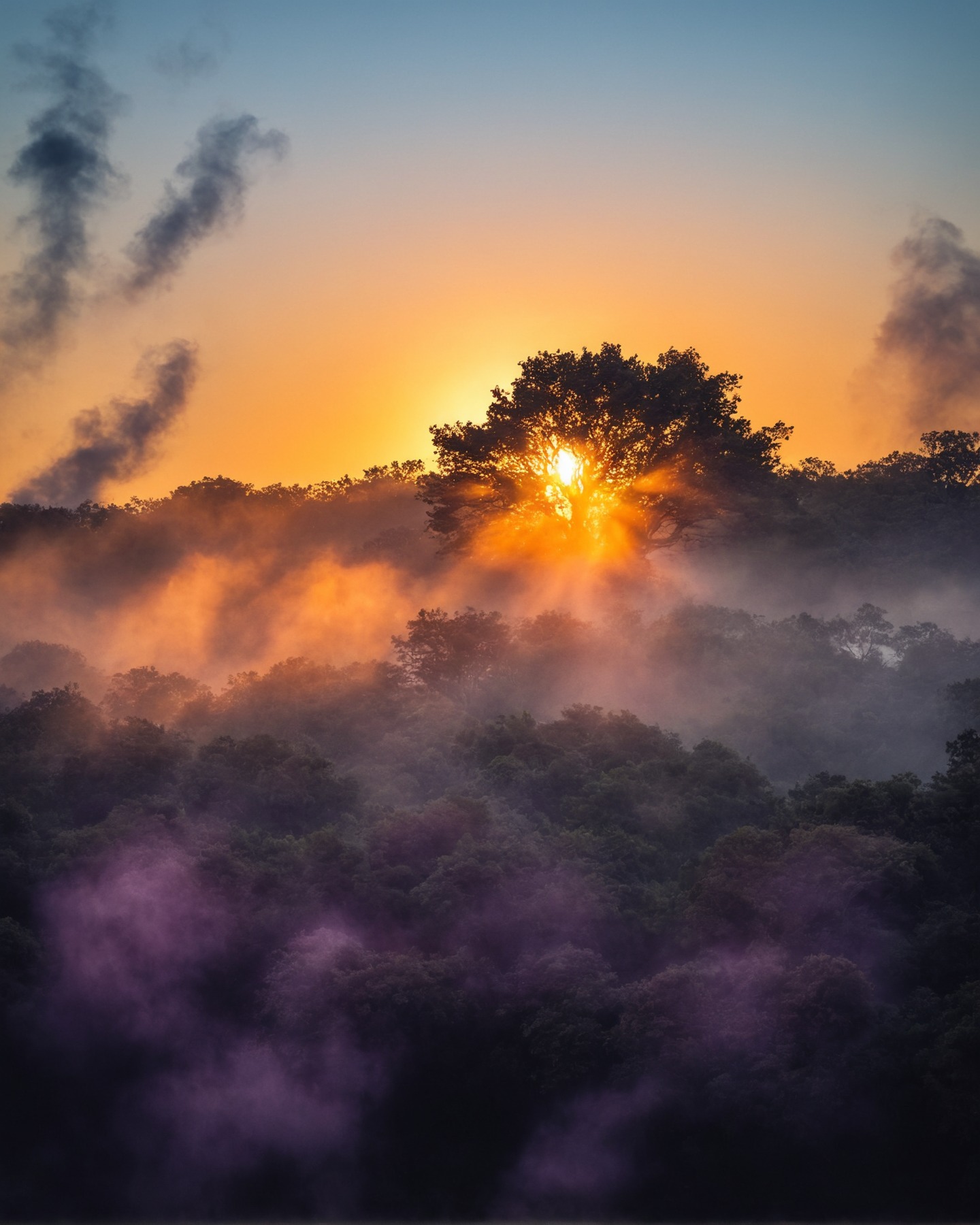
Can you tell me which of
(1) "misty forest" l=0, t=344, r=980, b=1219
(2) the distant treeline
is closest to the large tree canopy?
(1) "misty forest" l=0, t=344, r=980, b=1219

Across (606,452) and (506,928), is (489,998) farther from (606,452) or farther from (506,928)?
(606,452)

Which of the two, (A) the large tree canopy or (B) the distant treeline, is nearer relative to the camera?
(B) the distant treeline

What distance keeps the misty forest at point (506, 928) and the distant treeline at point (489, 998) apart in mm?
43

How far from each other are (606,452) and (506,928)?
24.4m

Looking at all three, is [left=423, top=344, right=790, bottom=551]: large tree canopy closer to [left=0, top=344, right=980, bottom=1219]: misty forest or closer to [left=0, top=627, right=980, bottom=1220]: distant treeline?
[left=0, top=344, right=980, bottom=1219]: misty forest

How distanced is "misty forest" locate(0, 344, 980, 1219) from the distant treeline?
0.14 feet

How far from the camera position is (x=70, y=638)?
146ft

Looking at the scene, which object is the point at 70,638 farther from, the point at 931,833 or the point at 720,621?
the point at 931,833

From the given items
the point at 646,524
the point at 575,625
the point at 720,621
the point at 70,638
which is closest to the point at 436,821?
the point at 575,625

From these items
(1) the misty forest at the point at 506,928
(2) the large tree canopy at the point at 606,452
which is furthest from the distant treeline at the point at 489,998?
(2) the large tree canopy at the point at 606,452

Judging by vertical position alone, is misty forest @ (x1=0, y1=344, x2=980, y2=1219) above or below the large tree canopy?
below

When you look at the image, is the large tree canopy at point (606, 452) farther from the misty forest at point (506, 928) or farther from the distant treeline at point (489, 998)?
the distant treeline at point (489, 998)

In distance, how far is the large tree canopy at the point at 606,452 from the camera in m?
40.2

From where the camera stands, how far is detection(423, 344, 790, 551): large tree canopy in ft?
132
